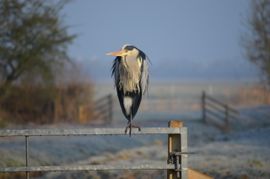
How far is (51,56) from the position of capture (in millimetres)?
37594

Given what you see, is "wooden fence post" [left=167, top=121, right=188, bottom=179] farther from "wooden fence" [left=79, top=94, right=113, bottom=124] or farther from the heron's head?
"wooden fence" [left=79, top=94, right=113, bottom=124]

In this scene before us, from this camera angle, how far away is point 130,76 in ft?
42.1

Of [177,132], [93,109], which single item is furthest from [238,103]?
[177,132]

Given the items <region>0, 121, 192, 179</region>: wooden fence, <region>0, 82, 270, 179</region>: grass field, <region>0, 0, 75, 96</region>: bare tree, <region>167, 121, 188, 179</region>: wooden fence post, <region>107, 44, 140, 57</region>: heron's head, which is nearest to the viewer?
<region>0, 121, 192, 179</region>: wooden fence

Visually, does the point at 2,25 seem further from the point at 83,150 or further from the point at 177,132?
the point at 177,132

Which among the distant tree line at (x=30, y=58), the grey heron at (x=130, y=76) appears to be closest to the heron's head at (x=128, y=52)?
the grey heron at (x=130, y=76)

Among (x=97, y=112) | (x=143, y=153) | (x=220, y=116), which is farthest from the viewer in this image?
(x=220, y=116)

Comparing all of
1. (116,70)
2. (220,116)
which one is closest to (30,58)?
(220,116)

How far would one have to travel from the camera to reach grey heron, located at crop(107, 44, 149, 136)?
41.8 ft

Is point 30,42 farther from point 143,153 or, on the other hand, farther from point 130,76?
point 130,76

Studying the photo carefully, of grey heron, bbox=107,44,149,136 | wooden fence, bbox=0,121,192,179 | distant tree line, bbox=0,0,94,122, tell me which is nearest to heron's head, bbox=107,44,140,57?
grey heron, bbox=107,44,149,136

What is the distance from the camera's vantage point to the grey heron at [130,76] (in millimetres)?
12742

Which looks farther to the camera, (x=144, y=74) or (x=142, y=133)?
(x=144, y=74)

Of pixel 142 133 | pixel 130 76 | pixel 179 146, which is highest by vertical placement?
pixel 130 76
